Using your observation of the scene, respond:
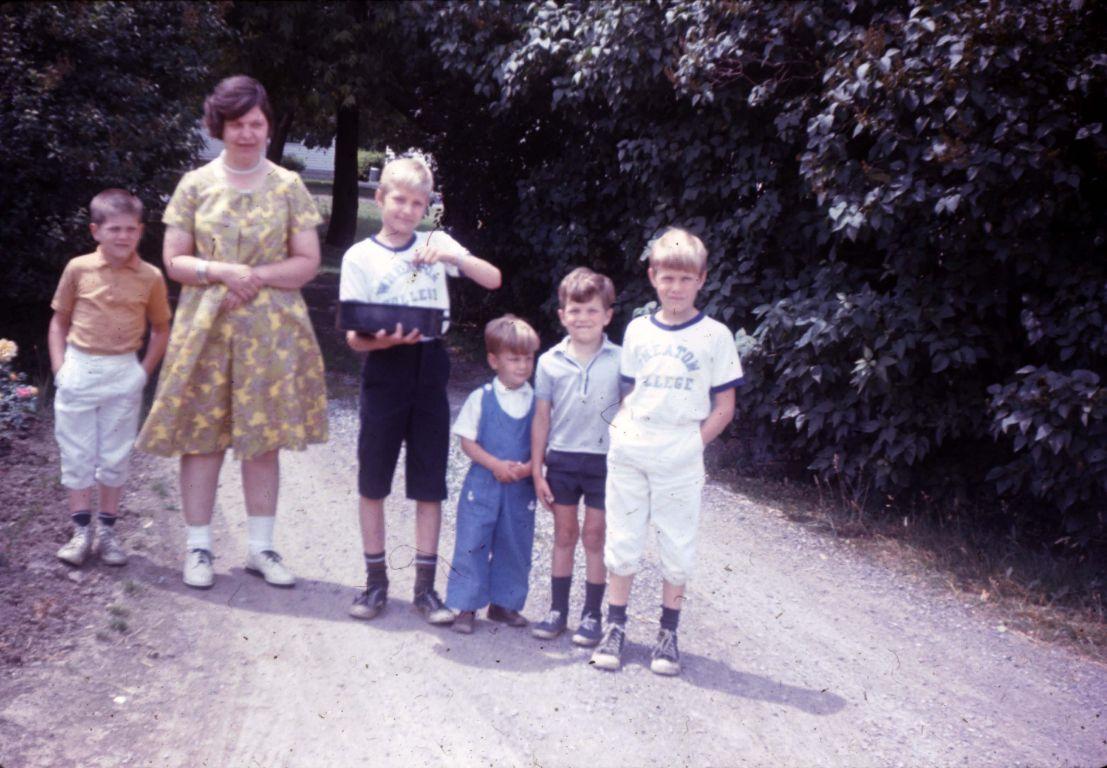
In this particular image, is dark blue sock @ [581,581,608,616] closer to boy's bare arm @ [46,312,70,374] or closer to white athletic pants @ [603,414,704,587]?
white athletic pants @ [603,414,704,587]

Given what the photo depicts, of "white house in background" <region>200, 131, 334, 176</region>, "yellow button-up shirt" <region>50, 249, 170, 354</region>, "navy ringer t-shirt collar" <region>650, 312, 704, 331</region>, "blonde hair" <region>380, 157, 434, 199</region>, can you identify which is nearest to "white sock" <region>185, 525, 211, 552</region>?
"yellow button-up shirt" <region>50, 249, 170, 354</region>

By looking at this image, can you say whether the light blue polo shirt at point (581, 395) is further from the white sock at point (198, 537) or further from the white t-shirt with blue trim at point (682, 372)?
the white sock at point (198, 537)

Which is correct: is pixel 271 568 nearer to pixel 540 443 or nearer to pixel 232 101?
pixel 540 443

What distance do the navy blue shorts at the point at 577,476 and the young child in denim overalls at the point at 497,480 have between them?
13cm

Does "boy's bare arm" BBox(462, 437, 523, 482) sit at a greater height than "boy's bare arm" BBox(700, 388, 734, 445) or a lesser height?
lesser

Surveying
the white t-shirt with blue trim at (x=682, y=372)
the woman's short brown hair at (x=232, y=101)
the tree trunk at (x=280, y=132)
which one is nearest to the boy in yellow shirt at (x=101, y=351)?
the woman's short brown hair at (x=232, y=101)

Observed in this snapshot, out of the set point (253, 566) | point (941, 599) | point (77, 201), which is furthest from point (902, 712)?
point (77, 201)

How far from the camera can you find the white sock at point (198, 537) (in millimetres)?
4352

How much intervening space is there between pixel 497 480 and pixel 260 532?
110 cm

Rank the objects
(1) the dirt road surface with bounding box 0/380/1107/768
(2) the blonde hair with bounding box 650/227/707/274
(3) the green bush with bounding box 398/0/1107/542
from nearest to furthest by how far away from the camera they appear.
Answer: (1) the dirt road surface with bounding box 0/380/1107/768 < (2) the blonde hair with bounding box 650/227/707/274 < (3) the green bush with bounding box 398/0/1107/542

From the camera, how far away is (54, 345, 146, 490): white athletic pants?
431 centimetres

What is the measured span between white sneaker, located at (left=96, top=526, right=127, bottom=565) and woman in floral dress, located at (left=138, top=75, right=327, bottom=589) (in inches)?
17.4

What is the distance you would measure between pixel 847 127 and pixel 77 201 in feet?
17.8

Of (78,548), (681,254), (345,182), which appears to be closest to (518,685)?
(681,254)
